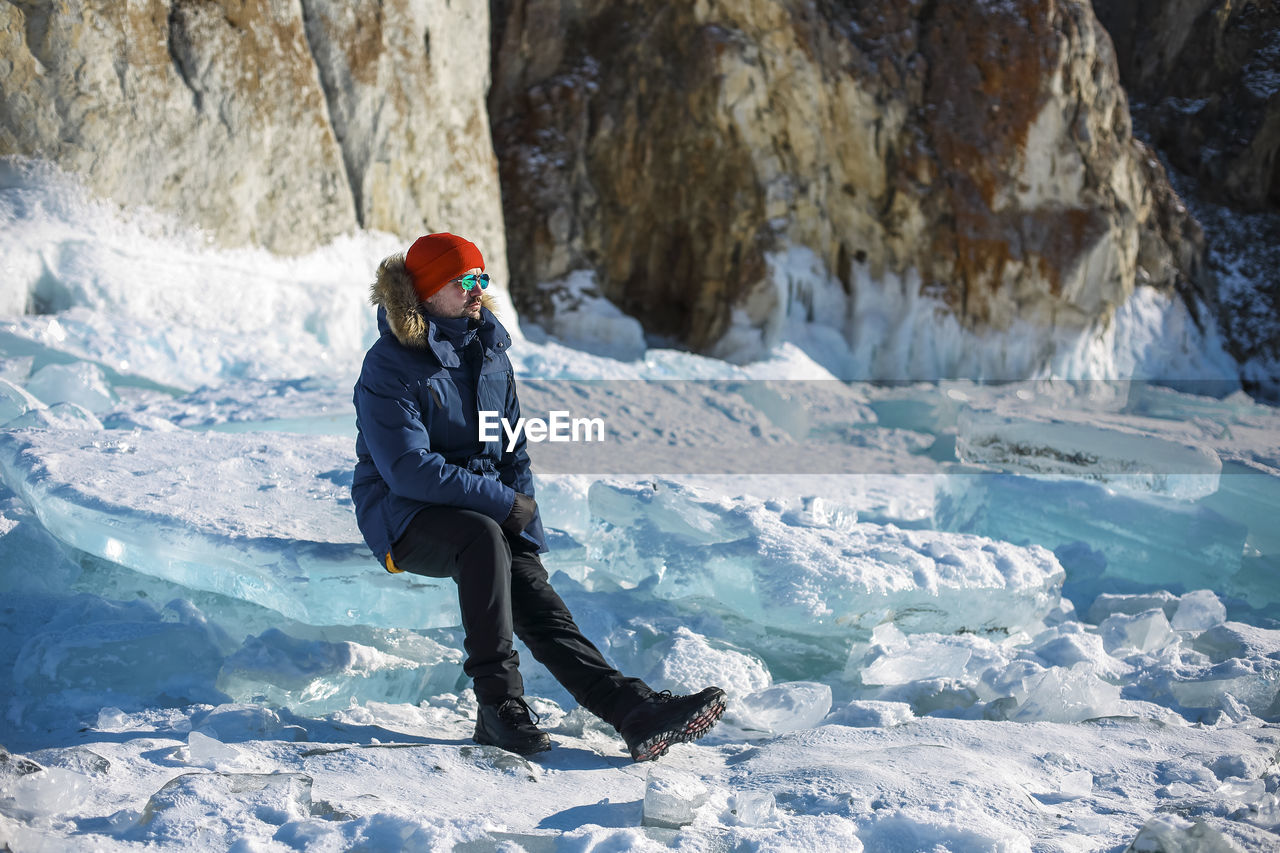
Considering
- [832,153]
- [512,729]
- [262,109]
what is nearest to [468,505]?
[512,729]

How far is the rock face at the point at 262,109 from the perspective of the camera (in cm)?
603

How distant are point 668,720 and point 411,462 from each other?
0.84 meters

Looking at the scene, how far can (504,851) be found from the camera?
1816 millimetres

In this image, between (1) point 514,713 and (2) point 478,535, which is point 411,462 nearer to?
(2) point 478,535

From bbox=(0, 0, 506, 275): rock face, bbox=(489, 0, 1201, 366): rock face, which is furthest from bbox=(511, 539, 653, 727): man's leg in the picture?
bbox=(489, 0, 1201, 366): rock face

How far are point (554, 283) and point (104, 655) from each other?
1031 centimetres

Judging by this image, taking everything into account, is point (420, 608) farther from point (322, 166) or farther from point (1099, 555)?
point (322, 166)

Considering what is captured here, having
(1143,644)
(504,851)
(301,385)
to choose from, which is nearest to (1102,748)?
(1143,644)

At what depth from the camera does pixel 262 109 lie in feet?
23.4

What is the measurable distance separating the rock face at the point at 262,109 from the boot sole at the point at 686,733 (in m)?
5.59

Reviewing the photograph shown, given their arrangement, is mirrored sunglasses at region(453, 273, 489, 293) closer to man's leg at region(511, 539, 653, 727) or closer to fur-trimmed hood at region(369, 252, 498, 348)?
fur-trimmed hood at region(369, 252, 498, 348)

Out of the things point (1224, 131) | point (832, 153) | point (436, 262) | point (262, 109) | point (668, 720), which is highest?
point (1224, 131)

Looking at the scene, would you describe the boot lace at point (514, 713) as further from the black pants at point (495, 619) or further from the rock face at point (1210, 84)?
the rock face at point (1210, 84)

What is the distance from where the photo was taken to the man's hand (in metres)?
2.40
